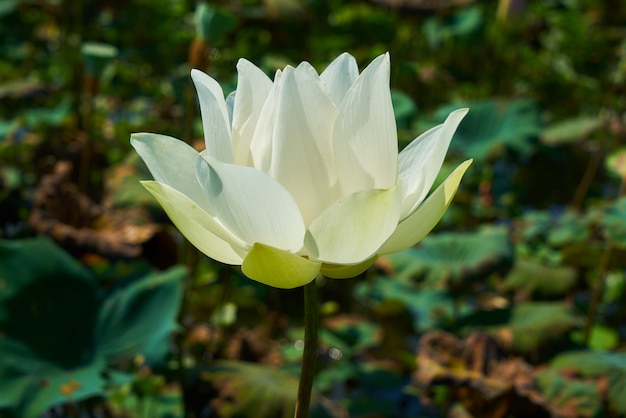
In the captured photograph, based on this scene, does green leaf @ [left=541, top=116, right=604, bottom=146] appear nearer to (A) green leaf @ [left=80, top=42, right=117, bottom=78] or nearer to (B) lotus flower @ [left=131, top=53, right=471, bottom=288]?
(A) green leaf @ [left=80, top=42, right=117, bottom=78]

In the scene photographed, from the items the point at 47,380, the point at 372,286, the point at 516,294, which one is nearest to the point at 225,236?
the point at 47,380

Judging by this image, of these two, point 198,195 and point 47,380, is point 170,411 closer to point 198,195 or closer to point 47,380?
point 47,380

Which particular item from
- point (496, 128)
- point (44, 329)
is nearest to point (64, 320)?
point (44, 329)

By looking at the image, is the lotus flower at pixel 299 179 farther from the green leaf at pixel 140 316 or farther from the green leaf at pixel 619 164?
the green leaf at pixel 619 164

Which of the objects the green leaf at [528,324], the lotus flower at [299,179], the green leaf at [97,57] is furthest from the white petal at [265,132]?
the green leaf at [97,57]

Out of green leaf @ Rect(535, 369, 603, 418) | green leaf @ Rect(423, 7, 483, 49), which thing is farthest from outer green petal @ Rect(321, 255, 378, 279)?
→ green leaf @ Rect(423, 7, 483, 49)

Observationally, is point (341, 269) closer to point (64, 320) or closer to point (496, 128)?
point (64, 320)
